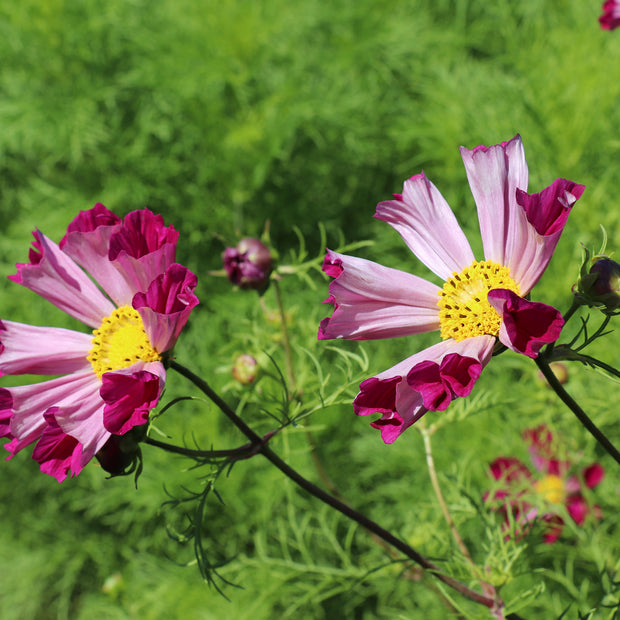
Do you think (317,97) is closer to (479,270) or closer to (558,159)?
(558,159)

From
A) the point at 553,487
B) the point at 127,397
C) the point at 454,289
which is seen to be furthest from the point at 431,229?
the point at 553,487

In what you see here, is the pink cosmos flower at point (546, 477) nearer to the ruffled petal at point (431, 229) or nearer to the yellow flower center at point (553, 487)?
the yellow flower center at point (553, 487)

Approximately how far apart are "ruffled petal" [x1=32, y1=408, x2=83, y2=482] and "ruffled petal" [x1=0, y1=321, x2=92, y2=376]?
4.0 inches

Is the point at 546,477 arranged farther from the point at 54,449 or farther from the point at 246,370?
the point at 54,449

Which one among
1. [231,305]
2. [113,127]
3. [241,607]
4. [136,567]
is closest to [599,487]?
[241,607]

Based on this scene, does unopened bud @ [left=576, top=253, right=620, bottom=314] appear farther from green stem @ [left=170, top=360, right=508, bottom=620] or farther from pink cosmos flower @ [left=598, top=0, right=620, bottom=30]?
pink cosmos flower @ [left=598, top=0, right=620, bottom=30]

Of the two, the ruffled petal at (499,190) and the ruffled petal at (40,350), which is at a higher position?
the ruffled petal at (499,190)

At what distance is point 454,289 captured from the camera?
55cm

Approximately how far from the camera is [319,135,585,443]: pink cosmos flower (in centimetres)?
45

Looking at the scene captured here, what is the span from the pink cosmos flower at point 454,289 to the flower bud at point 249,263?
0.27m

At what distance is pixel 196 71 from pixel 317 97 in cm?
28

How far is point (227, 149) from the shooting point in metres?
1.58

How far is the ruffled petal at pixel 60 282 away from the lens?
0.62 m

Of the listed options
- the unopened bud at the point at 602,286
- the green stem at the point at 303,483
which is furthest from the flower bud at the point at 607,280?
the green stem at the point at 303,483
